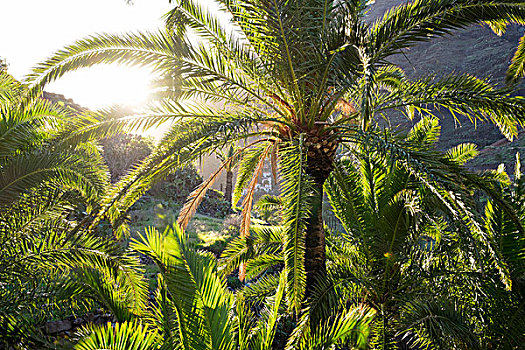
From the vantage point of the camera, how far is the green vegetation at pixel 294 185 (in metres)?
3.03

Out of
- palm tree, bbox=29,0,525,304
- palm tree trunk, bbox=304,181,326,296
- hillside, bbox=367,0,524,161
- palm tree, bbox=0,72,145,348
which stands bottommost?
palm tree, bbox=0,72,145,348

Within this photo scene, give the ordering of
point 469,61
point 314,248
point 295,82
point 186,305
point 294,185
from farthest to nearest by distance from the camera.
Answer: point 469,61 < point 314,248 < point 295,82 < point 294,185 < point 186,305

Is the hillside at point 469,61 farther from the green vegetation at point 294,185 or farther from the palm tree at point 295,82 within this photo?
A: the palm tree at point 295,82

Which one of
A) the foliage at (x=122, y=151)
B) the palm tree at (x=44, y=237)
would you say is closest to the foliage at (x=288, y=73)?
the palm tree at (x=44, y=237)

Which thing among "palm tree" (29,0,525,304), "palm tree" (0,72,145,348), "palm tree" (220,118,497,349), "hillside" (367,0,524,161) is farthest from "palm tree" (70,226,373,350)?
"hillside" (367,0,524,161)

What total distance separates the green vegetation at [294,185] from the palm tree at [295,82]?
2 centimetres

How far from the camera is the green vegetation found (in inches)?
119

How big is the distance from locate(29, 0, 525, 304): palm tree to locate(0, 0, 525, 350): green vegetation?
0.07 feet

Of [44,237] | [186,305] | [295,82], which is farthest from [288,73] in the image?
[44,237]

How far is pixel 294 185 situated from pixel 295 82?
124 cm

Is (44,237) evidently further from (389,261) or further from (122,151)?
(122,151)

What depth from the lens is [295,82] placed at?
3689mm

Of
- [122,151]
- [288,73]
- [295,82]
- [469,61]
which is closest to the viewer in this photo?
[295,82]

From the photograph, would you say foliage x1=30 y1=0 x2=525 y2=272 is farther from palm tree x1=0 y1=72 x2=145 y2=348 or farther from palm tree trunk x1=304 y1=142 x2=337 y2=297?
palm tree x1=0 y1=72 x2=145 y2=348
